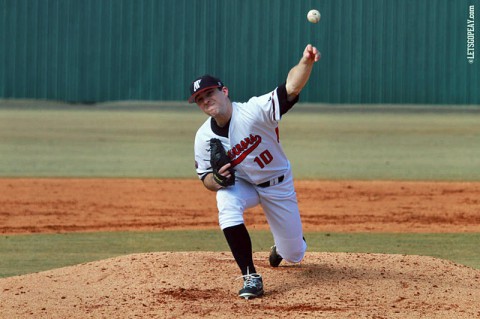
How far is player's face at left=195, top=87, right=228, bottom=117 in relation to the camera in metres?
5.24

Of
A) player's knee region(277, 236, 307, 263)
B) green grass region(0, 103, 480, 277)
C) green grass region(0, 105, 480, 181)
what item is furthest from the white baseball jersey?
green grass region(0, 105, 480, 181)

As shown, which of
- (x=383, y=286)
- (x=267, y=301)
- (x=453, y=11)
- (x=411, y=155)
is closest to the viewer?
(x=267, y=301)

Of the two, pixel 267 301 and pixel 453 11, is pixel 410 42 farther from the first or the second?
pixel 267 301

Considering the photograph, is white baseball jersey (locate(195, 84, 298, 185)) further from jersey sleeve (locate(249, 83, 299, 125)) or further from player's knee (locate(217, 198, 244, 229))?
player's knee (locate(217, 198, 244, 229))

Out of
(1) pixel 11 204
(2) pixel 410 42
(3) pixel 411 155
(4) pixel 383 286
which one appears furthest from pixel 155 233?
(2) pixel 410 42

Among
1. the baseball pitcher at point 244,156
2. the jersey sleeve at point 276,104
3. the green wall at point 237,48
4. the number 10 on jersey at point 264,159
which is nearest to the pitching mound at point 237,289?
the baseball pitcher at point 244,156

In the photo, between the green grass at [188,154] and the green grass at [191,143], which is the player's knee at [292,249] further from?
the green grass at [191,143]

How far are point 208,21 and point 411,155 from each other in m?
5.91

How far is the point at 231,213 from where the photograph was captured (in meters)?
5.23

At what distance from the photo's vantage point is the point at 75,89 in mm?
20047

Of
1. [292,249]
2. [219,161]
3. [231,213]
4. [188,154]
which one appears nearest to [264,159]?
[219,161]

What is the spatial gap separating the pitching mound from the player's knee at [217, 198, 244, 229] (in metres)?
0.45

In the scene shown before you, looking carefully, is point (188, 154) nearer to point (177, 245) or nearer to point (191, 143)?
point (191, 143)

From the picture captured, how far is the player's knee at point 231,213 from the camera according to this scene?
520 centimetres
